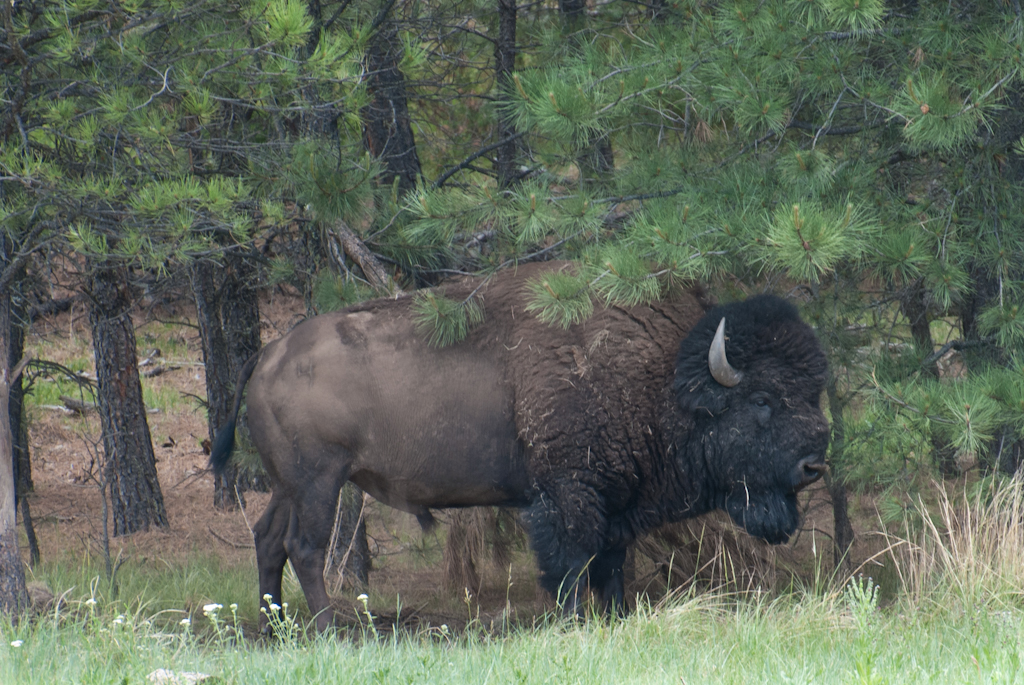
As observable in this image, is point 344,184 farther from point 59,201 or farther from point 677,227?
point 677,227

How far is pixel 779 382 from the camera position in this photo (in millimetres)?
5984

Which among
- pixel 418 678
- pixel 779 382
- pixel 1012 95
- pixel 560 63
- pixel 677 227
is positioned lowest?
pixel 418 678

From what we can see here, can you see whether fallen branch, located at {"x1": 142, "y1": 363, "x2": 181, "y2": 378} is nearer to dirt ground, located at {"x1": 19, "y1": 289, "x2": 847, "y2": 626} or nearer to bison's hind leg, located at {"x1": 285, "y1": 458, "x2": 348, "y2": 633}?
dirt ground, located at {"x1": 19, "y1": 289, "x2": 847, "y2": 626}

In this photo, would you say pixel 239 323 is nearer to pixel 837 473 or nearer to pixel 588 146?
pixel 588 146

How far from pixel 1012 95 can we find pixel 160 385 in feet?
43.4

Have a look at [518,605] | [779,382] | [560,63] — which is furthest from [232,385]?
[779,382]

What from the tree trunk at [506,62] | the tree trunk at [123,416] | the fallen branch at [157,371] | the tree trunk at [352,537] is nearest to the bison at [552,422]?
the tree trunk at [506,62]

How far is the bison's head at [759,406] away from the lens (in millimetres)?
5957

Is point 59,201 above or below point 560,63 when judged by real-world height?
below

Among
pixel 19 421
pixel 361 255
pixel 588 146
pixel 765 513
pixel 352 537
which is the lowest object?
pixel 352 537

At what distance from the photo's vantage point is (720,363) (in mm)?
5848

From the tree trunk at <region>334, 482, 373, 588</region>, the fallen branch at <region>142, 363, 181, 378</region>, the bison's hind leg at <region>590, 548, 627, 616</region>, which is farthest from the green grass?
the fallen branch at <region>142, 363, 181, 378</region>

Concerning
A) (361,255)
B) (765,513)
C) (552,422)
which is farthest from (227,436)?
(765,513)

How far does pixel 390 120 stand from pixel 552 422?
357 centimetres
